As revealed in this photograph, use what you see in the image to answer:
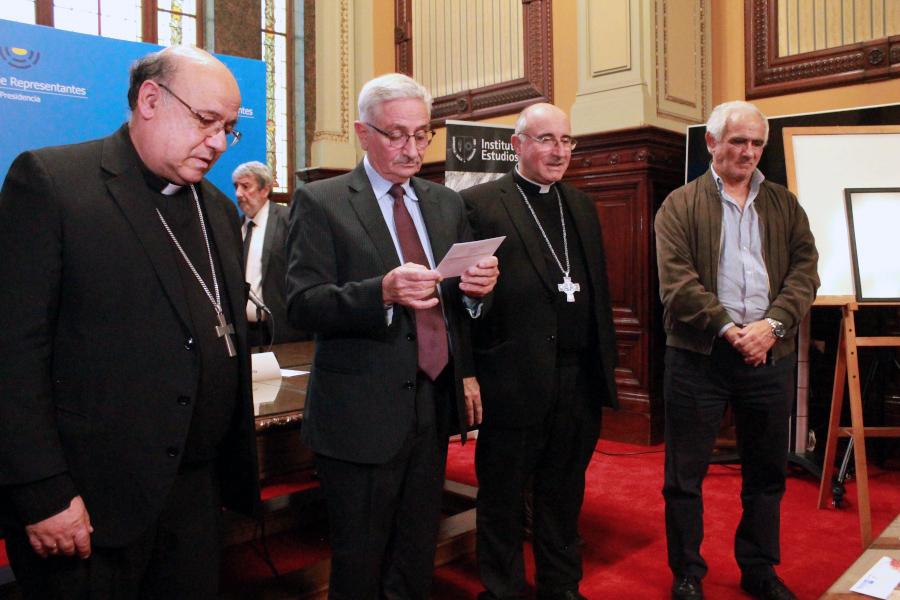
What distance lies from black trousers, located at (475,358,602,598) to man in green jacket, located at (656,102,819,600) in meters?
0.35

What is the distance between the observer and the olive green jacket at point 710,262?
7.89 ft

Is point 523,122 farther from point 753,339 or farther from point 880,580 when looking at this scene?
point 880,580

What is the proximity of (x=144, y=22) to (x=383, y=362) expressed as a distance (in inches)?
264

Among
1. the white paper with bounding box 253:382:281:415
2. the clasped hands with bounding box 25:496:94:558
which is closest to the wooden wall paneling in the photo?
the white paper with bounding box 253:382:281:415

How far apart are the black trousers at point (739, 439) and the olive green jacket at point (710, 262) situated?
99 mm

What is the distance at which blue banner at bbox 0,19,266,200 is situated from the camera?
3.58 m

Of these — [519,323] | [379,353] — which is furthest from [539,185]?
[379,353]

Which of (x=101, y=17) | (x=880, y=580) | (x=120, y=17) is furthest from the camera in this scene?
(x=120, y=17)

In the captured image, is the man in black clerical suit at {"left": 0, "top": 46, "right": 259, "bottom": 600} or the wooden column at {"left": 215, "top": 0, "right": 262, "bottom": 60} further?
the wooden column at {"left": 215, "top": 0, "right": 262, "bottom": 60}

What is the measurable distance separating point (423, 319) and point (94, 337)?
2.72 feet

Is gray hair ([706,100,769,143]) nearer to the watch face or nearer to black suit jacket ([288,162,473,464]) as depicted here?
the watch face

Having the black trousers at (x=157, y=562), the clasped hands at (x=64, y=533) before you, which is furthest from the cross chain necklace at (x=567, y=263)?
the clasped hands at (x=64, y=533)

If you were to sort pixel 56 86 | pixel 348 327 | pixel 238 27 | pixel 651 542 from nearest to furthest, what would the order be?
pixel 348 327, pixel 651 542, pixel 56 86, pixel 238 27

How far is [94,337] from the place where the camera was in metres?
1.33
